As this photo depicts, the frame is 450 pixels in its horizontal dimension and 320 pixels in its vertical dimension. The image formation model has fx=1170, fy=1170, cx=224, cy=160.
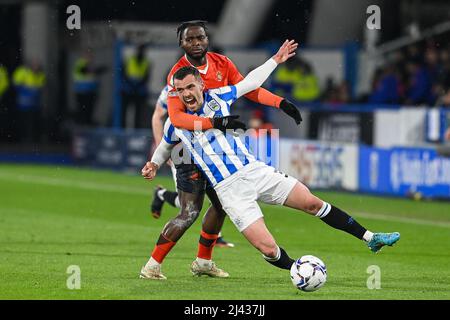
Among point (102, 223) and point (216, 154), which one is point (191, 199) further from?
point (102, 223)

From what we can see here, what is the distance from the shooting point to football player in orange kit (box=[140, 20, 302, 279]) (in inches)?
408

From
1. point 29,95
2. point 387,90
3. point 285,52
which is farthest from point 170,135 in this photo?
point 29,95

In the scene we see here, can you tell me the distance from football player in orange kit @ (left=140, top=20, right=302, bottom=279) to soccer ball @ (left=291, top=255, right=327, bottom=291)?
1.27 meters

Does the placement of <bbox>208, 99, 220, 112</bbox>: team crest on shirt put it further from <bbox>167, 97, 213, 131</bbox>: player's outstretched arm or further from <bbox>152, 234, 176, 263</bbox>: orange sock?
<bbox>152, 234, 176, 263</bbox>: orange sock

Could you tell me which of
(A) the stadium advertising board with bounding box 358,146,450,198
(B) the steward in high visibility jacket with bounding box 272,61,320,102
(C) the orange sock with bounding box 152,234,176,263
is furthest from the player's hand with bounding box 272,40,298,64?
(B) the steward in high visibility jacket with bounding box 272,61,320,102

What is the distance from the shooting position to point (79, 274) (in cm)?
1053

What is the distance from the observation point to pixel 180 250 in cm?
1289

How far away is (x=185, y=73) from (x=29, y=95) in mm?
21658

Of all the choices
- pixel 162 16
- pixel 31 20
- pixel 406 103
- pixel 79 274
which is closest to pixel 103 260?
pixel 79 274

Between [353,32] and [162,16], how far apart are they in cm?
846

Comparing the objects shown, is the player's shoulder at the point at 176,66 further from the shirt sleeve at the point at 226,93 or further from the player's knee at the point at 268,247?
the player's knee at the point at 268,247

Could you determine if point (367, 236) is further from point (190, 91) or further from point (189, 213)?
point (190, 91)

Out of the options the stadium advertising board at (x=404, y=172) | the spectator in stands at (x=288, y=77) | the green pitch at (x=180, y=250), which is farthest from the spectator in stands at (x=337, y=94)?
the green pitch at (x=180, y=250)

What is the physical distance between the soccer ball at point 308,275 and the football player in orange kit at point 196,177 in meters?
1.27
